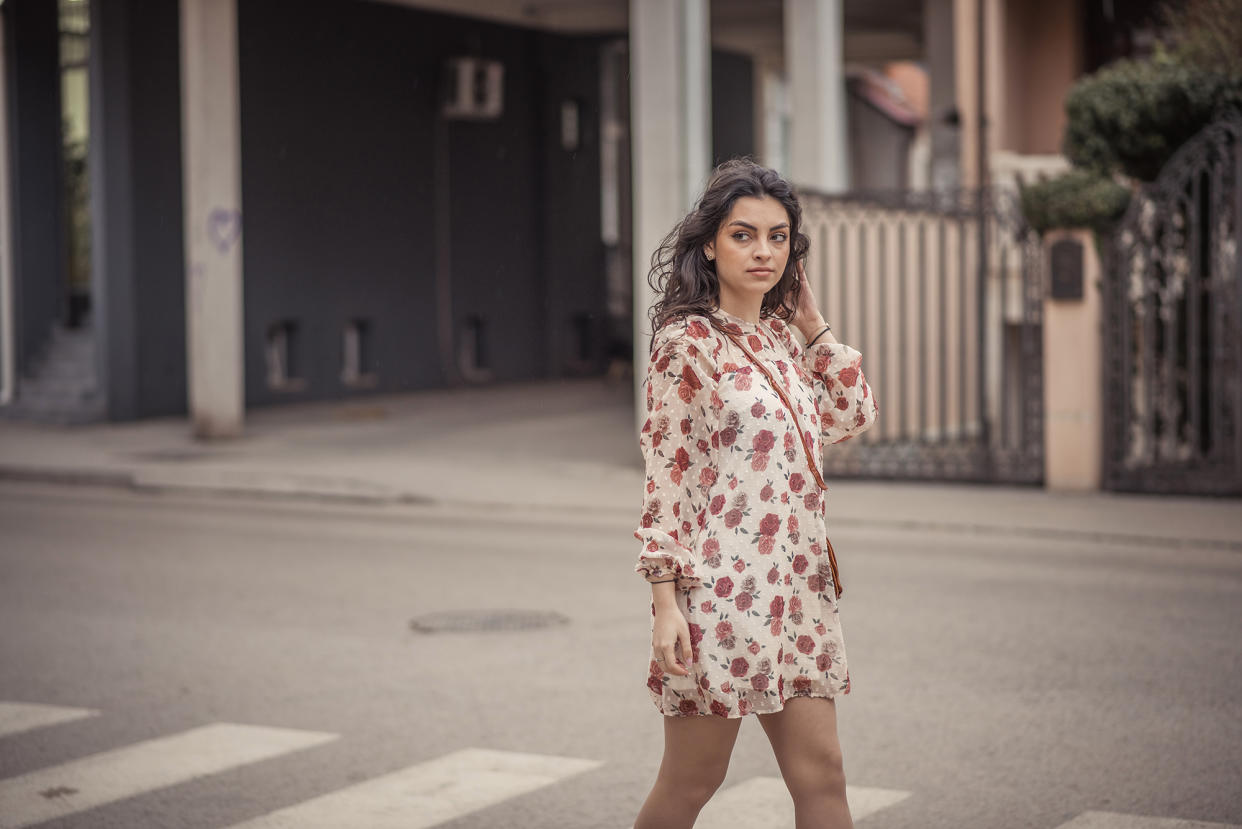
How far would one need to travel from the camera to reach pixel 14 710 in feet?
23.0

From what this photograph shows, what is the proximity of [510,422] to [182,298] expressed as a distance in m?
4.40

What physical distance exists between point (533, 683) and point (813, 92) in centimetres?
1153

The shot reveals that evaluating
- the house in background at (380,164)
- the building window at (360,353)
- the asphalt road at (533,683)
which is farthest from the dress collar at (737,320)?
the building window at (360,353)

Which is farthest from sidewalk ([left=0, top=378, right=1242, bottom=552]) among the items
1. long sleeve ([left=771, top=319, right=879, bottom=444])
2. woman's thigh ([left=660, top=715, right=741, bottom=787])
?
woman's thigh ([left=660, top=715, right=741, bottom=787])

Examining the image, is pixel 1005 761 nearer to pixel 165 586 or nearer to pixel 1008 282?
pixel 165 586

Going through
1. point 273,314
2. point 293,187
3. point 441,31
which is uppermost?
point 441,31

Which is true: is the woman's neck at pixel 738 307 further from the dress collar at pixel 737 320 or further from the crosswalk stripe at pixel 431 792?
the crosswalk stripe at pixel 431 792

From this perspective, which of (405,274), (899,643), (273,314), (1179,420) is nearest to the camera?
(899,643)

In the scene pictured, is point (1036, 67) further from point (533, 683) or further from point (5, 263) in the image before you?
point (533, 683)

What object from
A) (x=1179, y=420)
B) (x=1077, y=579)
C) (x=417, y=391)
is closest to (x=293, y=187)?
(x=417, y=391)

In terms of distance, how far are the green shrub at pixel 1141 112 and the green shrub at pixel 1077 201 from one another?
0.61m

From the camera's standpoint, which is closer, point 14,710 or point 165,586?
point 14,710

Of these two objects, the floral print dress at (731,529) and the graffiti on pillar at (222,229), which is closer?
the floral print dress at (731,529)

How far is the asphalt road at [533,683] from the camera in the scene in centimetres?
573
